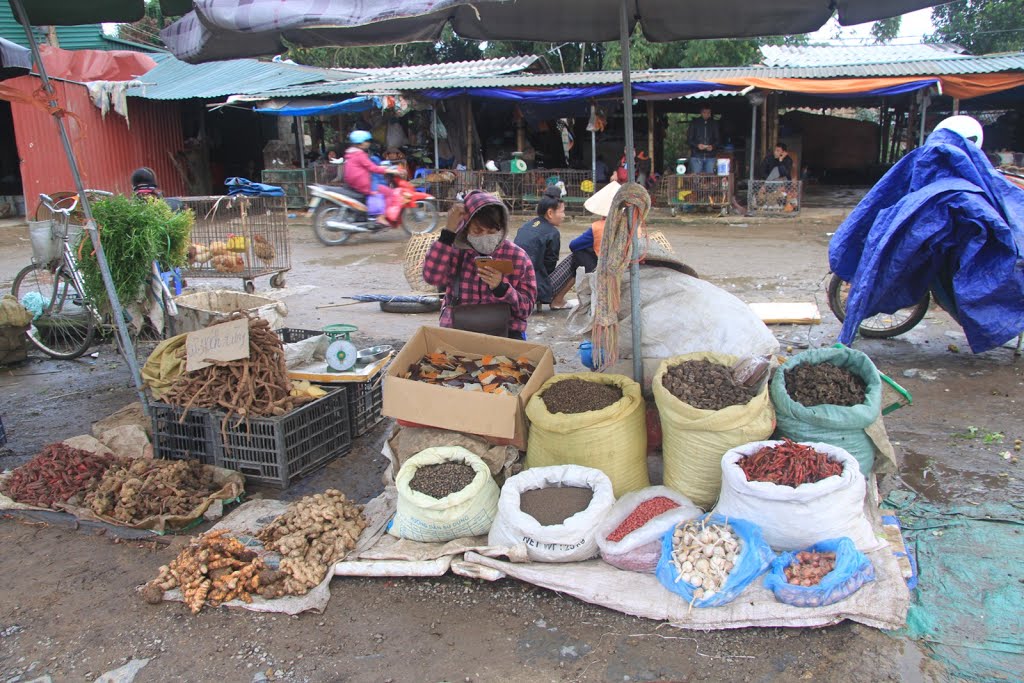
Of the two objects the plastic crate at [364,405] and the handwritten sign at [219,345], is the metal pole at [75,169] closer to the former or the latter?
the handwritten sign at [219,345]

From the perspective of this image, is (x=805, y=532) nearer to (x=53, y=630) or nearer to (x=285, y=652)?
(x=285, y=652)

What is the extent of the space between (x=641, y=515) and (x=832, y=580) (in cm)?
76

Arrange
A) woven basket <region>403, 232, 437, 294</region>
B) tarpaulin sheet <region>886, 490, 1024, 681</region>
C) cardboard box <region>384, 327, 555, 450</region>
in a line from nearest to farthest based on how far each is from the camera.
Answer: tarpaulin sheet <region>886, 490, 1024, 681</region>
cardboard box <region>384, 327, 555, 450</region>
woven basket <region>403, 232, 437, 294</region>

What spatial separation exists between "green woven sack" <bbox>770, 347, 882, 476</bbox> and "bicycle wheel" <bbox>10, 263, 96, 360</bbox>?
17.7 ft

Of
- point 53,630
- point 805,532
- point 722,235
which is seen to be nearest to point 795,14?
point 805,532

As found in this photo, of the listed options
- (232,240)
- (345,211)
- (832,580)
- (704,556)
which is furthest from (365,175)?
(832,580)

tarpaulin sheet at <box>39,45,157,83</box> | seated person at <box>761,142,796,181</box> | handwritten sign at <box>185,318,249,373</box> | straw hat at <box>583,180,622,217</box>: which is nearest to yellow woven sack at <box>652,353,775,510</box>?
handwritten sign at <box>185,318,249,373</box>

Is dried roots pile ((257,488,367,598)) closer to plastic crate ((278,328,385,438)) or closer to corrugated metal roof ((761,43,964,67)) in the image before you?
plastic crate ((278,328,385,438))

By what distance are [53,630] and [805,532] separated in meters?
2.91

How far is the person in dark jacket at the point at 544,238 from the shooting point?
6973 mm

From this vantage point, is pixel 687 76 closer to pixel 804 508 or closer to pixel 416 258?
pixel 416 258

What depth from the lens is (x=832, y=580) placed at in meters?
2.79

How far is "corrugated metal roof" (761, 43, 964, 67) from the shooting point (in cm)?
1688

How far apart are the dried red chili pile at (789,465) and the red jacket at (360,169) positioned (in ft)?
32.2
